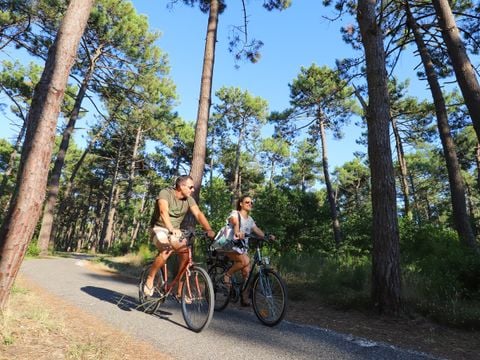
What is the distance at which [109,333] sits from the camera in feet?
13.0

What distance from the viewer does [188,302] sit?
460cm

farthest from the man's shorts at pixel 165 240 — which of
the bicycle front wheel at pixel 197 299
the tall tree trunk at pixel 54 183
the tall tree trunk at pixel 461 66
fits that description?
the tall tree trunk at pixel 54 183

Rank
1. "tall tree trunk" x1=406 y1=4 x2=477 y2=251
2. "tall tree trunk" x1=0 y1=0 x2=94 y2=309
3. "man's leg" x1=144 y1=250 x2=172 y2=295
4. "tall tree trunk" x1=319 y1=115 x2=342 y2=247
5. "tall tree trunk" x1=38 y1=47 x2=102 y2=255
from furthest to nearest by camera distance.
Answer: "tall tree trunk" x1=319 y1=115 x2=342 y2=247 < "tall tree trunk" x1=38 y1=47 x2=102 y2=255 < "tall tree trunk" x1=406 y1=4 x2=477 y2=251 < "man's leg" x1=144 y1=250 x2=172 y2=295 < "tall tree trunk" x1=0 y1=0 x2=94 y2=309

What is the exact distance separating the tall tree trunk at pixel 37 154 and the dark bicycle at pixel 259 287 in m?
2.60

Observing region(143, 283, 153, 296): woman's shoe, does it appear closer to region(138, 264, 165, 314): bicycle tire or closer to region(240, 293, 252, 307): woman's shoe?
region(138, 264, 165, 314): bicycle tire

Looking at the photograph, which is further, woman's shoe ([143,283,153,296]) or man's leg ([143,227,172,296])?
woman's shoe ([143,283,153,296])

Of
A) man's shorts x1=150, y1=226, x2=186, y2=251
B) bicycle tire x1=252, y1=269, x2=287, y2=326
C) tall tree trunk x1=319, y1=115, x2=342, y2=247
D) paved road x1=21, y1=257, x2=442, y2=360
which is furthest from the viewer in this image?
tall tree trunk x1=319, y1=115, x2=342, y2=247

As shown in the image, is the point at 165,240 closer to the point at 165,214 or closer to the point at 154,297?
the point at 165,214

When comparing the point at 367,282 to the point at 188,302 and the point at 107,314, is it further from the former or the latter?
Answer: the point at 107,314

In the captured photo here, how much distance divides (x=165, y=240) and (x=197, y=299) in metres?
0.91

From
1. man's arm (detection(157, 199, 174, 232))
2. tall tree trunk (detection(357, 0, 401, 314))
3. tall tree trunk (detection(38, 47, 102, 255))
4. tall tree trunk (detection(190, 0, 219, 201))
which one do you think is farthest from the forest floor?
tall tree trunk (detection(38, 47, 102, 255))

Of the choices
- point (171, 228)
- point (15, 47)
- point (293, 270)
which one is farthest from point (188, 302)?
point (15, 47)

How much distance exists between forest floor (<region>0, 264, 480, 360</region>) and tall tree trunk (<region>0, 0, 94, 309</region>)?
1.98 ft

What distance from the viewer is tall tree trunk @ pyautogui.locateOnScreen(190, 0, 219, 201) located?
9891mm
